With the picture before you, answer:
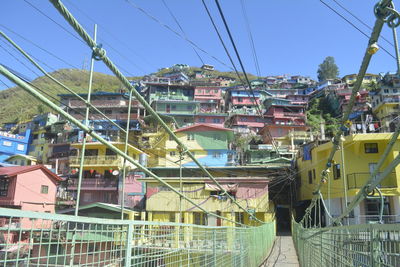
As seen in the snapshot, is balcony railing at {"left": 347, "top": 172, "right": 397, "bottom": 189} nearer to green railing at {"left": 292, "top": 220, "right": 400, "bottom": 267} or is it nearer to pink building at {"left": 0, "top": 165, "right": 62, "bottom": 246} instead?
green railing at {"left": 292, "top": 220, "right": 400, "bottom": 267}

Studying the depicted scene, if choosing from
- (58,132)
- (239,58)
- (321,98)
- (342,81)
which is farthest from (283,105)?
(239,58)

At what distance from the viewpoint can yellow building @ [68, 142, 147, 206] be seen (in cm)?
3266

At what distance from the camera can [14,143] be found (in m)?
50.2

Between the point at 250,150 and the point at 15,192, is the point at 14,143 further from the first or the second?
the point at 250,150

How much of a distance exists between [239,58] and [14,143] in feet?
176

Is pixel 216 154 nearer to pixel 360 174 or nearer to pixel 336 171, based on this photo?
pixel 336 171

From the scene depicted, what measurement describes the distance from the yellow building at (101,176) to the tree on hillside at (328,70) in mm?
73689

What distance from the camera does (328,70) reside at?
9175cm

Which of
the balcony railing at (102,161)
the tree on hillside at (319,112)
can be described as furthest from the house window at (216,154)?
the tree on hillside at (319,112)

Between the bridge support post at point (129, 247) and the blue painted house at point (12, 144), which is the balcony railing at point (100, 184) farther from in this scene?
the bridge support post at point (129, 247)

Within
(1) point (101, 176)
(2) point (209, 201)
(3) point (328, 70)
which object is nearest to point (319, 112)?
(3) point (328, 70)

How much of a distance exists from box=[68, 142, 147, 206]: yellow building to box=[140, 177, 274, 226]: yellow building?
7.44m

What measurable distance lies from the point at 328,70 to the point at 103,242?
98.7 m

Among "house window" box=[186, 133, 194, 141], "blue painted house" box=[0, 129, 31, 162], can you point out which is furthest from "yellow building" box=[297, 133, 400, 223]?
"blue painted house" box=[0, 129, 31, 162]
